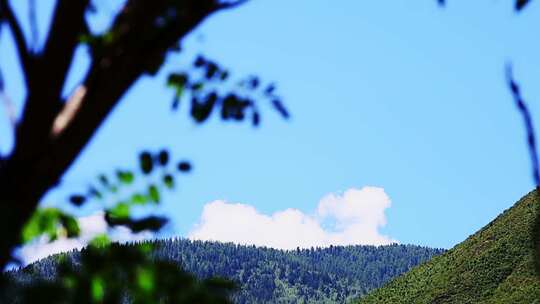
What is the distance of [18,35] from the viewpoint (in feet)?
9.36

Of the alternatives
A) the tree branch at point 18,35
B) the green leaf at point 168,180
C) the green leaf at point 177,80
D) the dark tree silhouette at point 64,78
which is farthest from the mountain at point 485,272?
the tree branch at point 18,35

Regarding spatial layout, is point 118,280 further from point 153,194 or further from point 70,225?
point 70,225

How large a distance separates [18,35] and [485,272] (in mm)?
118607

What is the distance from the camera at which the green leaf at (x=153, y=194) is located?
134 inches

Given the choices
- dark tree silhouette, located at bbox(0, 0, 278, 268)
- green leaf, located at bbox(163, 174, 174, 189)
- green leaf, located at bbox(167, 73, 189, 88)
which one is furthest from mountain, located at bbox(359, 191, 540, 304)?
dark tree silhouette, located at bbox(0, 0, 278, 268)

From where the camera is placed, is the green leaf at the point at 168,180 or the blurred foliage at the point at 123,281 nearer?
the blurred foliage at the point at 123,281

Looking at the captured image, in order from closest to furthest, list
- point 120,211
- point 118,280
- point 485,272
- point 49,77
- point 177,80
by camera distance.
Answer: point 118,280
point 49,77
point 120,211
point 177,80
point 485,272

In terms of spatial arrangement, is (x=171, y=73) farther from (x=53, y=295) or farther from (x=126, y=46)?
(x=53, y=295)

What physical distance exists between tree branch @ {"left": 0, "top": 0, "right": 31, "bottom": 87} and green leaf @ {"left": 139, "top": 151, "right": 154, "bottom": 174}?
0.70 metres

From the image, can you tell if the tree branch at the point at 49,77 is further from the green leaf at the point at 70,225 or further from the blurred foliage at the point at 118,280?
the green leaf at the point at 70,225

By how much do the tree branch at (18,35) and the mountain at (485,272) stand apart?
99981mm

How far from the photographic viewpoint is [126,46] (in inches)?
113

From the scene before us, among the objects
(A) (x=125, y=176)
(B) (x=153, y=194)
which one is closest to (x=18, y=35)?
(A) (x=125, y=176)

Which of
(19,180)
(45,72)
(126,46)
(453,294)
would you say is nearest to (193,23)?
(126,46)
